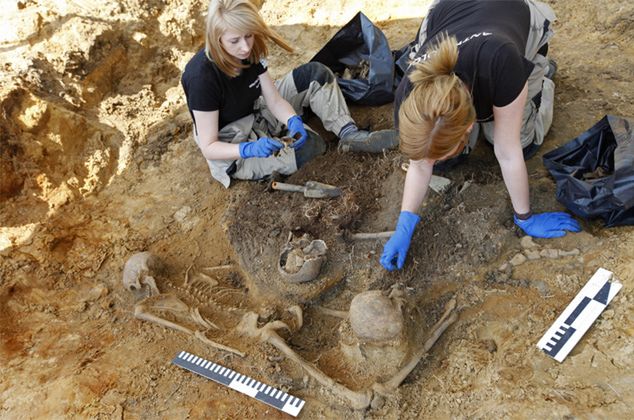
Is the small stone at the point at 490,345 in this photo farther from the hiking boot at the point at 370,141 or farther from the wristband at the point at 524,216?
the hiking boot at the point at 370,141

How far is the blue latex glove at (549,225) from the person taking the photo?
8.58 ft

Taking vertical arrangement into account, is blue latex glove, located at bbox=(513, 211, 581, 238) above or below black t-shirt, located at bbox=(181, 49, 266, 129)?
below

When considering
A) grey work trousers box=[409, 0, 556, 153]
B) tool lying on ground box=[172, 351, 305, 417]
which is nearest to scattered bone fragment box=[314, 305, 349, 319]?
tool lying on ground box=[172, 351, 305, 417]

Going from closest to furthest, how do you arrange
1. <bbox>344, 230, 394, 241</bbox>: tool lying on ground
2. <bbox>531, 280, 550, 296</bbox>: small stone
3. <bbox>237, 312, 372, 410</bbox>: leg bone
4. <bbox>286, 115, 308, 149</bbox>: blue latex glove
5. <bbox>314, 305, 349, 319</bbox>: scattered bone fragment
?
<bbox>237, 312, 372, 410</bbox>: leg bone, <bbox>531, 280, 550, 296</bbox>: small stone, <bbox>314, 305, 349, 319</bbox>: scattered bone fragment, <bbox>344, 230, 394, 241</bbox>: tool lying on ground, <bbox>286, 115, 308, 149</bbox>: blue latex glove

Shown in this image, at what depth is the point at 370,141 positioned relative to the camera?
3307 mm

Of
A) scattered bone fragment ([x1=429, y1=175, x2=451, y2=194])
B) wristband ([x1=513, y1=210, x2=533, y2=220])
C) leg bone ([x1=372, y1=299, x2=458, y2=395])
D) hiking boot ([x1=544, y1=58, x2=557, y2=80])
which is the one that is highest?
hiking boot ([x1=544, y1=58, x2=557, y2=80])

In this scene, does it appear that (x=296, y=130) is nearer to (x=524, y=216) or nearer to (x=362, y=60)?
(x=362, y=60)

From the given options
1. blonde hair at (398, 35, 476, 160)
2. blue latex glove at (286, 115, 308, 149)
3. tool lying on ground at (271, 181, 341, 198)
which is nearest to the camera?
blonde hair at (398, 35, 476, 160)

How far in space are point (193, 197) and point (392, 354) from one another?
202 cm

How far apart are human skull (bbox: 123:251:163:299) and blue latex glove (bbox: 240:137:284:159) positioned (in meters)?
0.89

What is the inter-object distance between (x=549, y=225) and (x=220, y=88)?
6.90ft

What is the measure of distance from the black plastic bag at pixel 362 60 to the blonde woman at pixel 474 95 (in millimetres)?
816

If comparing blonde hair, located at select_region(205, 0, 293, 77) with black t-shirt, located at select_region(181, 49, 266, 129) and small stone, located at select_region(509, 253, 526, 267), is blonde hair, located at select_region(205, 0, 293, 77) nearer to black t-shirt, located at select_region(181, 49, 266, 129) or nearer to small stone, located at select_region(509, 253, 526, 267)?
black t-shirt, located at select_region(181, 49, 266, 129)

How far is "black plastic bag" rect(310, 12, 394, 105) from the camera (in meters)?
3.71
